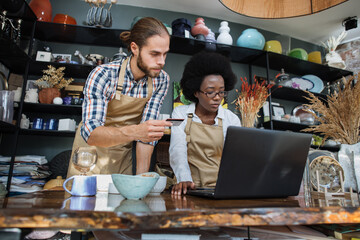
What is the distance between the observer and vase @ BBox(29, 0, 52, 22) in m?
2.89

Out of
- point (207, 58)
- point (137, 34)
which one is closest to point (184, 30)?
point (207, 58)

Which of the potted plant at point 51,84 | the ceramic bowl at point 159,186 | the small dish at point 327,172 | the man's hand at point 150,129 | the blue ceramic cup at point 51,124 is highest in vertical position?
the potted plant at point 51,84

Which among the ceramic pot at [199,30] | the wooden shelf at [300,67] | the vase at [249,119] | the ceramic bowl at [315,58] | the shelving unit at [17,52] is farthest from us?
the ceramic bowl at [315,58]

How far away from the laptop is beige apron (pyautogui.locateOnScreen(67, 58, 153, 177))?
925mm

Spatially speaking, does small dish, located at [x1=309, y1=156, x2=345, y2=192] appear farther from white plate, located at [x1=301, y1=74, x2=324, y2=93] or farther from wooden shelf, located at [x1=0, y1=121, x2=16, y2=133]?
→ white plate, located at [x1=301, y1=74, x2=324, y2=93]

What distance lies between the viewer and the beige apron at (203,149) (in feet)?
5.74

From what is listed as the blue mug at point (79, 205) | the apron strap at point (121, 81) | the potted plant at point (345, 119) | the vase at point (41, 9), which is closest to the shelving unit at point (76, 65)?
the vase at point (41, 9)

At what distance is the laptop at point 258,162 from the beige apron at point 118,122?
3.04ft

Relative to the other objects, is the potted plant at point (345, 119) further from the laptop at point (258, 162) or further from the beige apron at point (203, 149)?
the beige apron at point (203, 149)

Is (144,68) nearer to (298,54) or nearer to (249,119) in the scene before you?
(249,119)

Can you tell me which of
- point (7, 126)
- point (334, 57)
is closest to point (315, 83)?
point (334, 57)

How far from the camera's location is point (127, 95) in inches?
64.2

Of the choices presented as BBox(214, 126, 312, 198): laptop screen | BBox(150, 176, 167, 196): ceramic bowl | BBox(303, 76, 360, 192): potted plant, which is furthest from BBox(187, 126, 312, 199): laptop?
BBox(303, 76, 360, 192): potted plant

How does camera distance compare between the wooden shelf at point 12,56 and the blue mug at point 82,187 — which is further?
the wooden shelf at point 12,56
